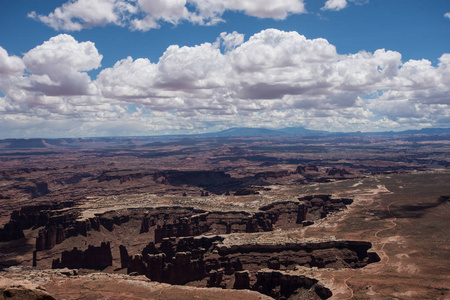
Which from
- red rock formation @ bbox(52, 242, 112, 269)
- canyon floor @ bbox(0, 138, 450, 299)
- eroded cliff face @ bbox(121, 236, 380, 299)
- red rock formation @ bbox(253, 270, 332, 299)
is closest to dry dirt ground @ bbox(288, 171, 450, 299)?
canyon floor @ bbox(0, 138, 450, 299)

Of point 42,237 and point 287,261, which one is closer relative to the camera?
point 287,261

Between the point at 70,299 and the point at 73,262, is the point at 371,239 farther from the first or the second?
the point at 73,262

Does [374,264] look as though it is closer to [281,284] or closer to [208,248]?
[281,284]

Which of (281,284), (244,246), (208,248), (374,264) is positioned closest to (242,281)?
(281,284)

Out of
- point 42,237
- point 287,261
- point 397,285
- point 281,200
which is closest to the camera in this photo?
point 397,285

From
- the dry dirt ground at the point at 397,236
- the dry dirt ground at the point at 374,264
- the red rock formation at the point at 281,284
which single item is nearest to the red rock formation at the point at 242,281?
the red rock formation at the point at 281,284

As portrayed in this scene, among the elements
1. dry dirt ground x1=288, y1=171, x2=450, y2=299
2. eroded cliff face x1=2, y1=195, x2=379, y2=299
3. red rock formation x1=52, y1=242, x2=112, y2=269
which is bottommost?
red rock formation x1=52, y1=242, x2=112, y2=269

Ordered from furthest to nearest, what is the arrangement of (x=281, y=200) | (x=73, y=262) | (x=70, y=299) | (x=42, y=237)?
(x=281, y=200), (x=42, y=237), (x=73, y=262), (x=70, y=299)

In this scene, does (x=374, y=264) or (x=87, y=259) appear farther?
(x=87, y=259)

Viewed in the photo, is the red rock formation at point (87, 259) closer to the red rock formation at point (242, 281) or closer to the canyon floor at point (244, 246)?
the canyon floor at point (244, 246)

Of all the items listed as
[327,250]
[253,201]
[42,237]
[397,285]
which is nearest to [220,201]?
[253,201]

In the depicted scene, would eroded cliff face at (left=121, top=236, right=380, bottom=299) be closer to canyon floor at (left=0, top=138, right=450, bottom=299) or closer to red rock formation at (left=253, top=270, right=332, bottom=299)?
red rock formation at (left=253, top=270, right=332, bottom=299)
